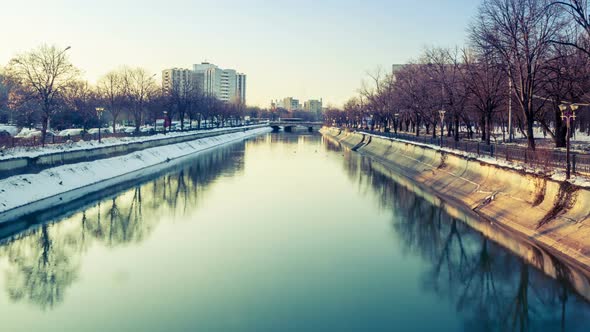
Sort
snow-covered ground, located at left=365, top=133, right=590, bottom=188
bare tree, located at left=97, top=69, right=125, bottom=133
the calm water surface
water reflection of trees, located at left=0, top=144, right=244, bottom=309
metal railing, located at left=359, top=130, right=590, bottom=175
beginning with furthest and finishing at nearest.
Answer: bare tree, located at left=97, top=69, right=125, bottom=133 < metal railing, located at left=359, top=130, right=590, bottom=175 < snow-covered ground, located at left=365, top=133, right=590, bottom=188 < water reflection of trees, located at left=0, top=144, right=244, bottom=309 < the calm water surface

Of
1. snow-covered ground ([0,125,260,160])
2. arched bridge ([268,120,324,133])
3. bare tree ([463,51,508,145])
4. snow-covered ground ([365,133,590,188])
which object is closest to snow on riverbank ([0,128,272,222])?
snow-covered ground ([0,125,260,160])

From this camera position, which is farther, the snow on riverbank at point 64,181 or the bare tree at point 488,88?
the bare tree at point 488,88

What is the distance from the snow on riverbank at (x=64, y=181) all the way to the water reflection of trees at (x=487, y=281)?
20.5 metres

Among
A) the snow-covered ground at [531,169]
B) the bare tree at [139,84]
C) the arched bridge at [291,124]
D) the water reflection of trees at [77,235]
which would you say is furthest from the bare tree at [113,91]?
the arched bridge at [291,124]

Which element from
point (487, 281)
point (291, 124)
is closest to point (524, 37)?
point (487, 281)

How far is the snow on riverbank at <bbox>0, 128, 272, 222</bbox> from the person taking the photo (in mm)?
27375

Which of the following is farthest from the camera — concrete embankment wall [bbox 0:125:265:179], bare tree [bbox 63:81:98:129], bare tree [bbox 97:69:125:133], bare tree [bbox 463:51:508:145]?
bare tree [bbox 97:69:125:133]

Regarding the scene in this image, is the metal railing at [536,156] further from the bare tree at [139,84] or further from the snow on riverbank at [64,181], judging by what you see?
the bare tree at [139,84]

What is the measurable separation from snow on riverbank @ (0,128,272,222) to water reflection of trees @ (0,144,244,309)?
97.3 inches

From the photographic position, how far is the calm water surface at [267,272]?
13.7 metres

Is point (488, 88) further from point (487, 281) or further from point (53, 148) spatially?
point (53, 148)

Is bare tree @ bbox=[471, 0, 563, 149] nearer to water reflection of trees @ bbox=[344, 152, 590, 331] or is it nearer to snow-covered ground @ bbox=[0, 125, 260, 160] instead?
water reflection of trees @ bbox=[344, 152, 590, 331]

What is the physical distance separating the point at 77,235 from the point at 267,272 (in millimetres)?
10516

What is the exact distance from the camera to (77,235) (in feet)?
75.6
